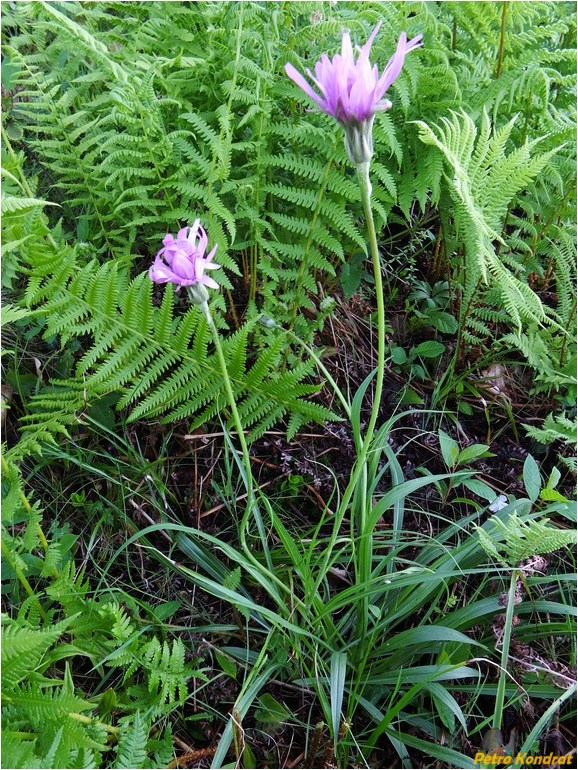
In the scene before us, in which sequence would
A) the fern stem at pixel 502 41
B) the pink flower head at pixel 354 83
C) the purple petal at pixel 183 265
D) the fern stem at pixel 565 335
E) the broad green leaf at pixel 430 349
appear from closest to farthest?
the pink flower head at pixel 354 83
the purple petal at pixel 183 265
the fern stem at pixel 502 41
the fern stem at pixel 565 335
the broad green leaf at pixel 430 349

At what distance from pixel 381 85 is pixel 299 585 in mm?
1161

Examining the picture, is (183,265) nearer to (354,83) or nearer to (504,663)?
(354,83)

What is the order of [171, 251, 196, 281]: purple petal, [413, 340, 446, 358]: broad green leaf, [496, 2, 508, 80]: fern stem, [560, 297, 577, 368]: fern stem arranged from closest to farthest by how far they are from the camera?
1. [171, 251, 196, 281]: purple petal
2. [496, 2, 508, 80]: fern stem
3. [560, 297, 577, 368]: fern stem
4. [413, 340, 446, 358]: broad green leaf

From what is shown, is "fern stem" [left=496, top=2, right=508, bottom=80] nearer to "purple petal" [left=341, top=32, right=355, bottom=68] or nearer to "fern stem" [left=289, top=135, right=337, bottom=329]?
"fern stem" [left=289, top=135, right=337, bottom=329]

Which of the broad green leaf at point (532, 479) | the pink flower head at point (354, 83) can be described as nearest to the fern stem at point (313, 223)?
the pink flower head at point (354, 83)

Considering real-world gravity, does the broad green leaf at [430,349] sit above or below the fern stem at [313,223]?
below

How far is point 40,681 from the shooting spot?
1254mm

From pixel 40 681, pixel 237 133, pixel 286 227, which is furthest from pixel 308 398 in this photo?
pixel 40 681

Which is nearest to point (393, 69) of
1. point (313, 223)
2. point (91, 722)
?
point (313, 223)

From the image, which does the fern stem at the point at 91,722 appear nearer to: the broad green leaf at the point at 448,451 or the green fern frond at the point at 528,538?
the green fern frond at the point at 528,538

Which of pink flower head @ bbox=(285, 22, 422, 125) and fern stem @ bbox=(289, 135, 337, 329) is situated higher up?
pink flower head @ bbox=(285, 22, 422, 125)

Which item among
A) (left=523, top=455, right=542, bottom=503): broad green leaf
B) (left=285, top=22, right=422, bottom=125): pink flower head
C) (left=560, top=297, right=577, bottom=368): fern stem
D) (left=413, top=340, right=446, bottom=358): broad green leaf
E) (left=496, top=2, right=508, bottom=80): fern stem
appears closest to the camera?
(left=285, top=22, right=422, bottom=125): pink flower head

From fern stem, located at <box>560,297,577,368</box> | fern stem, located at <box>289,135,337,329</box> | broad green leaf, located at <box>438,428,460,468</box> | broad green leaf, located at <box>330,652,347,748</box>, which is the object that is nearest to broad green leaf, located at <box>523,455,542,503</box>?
broad green leaf, located at <box>438,428,460,468</box>

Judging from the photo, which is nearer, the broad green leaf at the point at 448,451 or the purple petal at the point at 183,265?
the purple petal at the point at 183,265
